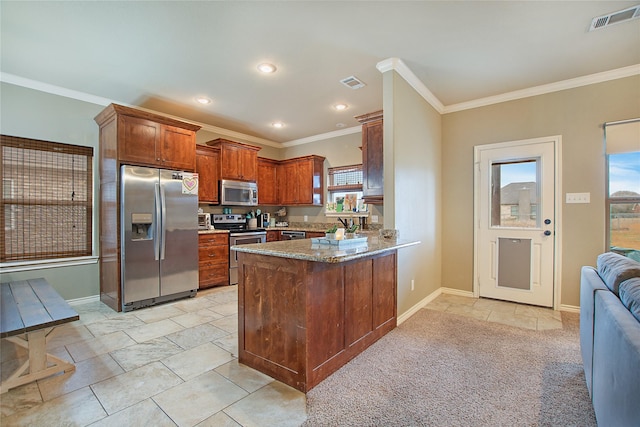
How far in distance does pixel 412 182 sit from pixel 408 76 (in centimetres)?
120

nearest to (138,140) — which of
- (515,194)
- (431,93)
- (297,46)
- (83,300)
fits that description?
(83,300)

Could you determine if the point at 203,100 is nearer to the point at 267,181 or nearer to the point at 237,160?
the point at 237,160

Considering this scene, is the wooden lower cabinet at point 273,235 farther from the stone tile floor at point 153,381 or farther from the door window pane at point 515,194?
the door window pane at point 515,194

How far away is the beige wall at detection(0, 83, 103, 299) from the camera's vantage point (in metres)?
3.35

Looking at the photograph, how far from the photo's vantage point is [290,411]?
176 cm

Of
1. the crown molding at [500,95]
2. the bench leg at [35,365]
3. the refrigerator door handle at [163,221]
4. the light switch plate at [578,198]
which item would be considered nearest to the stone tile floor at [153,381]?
the bench leg at [35,365]

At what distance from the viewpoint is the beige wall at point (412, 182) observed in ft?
10.1

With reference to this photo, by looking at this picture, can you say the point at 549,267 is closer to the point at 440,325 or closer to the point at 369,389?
the point at 440,325

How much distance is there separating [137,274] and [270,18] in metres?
3.25

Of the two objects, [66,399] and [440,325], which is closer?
[66,399]

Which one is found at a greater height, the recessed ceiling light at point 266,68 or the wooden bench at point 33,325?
the recessed ceiling light at point 266,68

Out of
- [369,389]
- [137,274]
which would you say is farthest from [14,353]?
[369,389]

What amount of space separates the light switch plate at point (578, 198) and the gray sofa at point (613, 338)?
1.74m

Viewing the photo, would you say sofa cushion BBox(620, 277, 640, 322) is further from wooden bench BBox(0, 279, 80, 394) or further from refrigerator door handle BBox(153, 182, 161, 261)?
refrigerator door handle BBox(153, 182, 161, 261)
